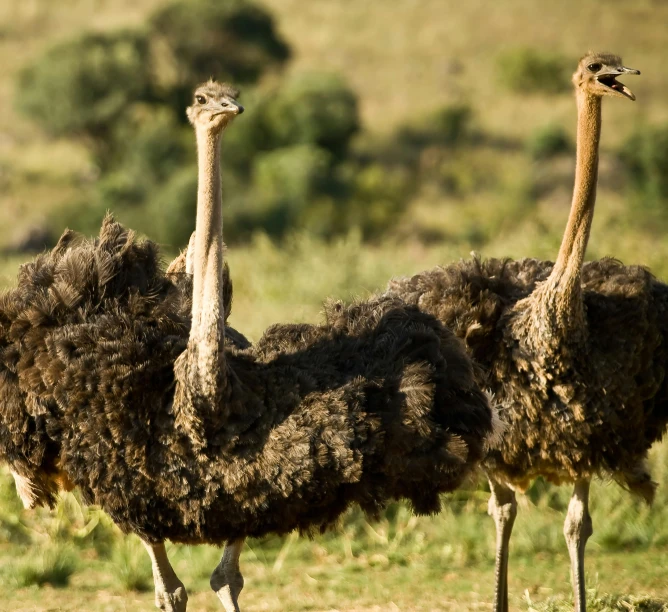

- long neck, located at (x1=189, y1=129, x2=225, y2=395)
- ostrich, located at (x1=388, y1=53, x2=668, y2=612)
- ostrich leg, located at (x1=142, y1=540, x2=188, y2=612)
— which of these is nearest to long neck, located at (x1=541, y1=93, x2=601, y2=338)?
ostrich, located at (x1=388, y1=53, x2=668, y2=612)

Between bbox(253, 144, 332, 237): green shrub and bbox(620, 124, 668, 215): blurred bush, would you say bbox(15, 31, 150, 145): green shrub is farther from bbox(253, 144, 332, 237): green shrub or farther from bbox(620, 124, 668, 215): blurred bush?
bbox(620, 124, 668, 215): blurred bush

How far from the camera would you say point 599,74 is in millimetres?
6023

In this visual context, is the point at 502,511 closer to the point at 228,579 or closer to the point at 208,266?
the point at 228,579

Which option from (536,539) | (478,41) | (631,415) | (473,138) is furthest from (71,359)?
(478,41)

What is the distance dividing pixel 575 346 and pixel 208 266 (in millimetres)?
1943

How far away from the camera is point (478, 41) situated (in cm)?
4922

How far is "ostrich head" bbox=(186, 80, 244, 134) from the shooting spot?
465 centimetres

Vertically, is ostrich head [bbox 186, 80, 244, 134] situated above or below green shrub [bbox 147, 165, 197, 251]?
below

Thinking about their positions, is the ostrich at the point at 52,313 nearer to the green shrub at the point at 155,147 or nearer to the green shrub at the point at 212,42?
the green shrub at the point at 155,147

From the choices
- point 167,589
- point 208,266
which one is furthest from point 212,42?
point 208,266

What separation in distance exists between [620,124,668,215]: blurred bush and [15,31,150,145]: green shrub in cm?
1456

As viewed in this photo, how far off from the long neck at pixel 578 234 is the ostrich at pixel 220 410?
0.90m

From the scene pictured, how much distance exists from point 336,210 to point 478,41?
20971mm

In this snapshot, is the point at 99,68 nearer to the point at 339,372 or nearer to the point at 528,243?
the point at 528,243
